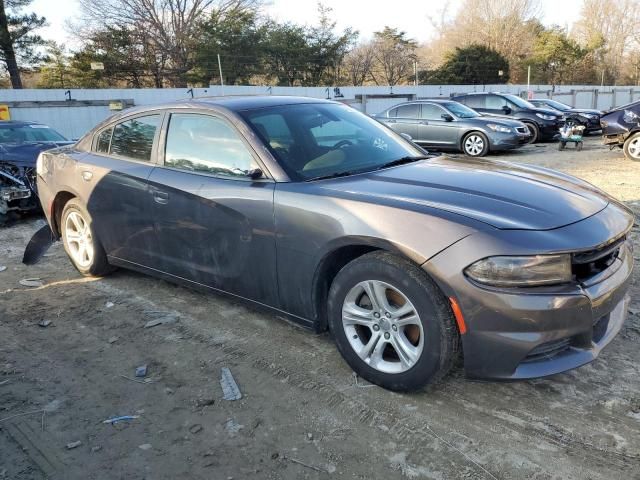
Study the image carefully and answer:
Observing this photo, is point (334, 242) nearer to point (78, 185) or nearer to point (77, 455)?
point (77, 455)

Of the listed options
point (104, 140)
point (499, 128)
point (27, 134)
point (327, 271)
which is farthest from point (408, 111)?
point (327, 271)

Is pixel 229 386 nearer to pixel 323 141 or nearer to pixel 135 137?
pixel 323 141

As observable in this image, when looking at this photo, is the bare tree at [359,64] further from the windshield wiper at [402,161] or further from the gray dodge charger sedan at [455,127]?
the windshield wiper at [402,161]

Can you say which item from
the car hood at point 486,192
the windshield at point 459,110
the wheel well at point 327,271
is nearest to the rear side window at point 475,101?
the windshield at point 459,110

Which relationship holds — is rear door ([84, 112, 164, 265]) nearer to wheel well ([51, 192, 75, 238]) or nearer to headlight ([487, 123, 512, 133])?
wheel well ([51, 192, 75, 238])

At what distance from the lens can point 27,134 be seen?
871 centimetres

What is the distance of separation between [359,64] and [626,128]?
114 ft

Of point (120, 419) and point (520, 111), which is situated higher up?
point (520, 111)

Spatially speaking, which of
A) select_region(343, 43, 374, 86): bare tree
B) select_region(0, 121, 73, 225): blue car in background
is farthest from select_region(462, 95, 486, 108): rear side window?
select_region(343, 43, 374, 86): bare tree

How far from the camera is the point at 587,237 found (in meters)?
2.52

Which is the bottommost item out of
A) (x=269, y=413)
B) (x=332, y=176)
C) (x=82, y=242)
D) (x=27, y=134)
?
(x=269, y=413)

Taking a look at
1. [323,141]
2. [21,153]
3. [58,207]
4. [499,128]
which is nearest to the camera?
[323,141]

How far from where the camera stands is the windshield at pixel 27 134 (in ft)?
27.4

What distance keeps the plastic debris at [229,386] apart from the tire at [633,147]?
10.9 metres
